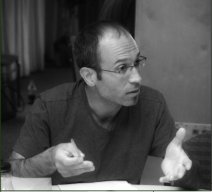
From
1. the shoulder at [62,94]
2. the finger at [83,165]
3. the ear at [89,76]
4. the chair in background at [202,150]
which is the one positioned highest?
the ear at [89,76]

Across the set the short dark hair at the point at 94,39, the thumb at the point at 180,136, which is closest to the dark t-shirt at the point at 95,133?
the short dark hair at the point at 94,39

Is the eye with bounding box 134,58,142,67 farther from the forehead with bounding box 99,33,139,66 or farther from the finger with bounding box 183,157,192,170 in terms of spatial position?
the finger with bounding box 183,157,192,170

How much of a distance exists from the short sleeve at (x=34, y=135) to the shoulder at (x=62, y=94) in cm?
4

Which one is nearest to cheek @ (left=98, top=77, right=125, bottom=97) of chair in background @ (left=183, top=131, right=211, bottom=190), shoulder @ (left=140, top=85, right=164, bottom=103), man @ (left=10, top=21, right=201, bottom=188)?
man @ (left=10, top=21, right=201, bottom=188)

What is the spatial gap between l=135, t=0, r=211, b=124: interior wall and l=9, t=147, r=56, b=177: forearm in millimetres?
876

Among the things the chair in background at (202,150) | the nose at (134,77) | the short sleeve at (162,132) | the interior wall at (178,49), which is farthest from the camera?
the interior wall at (178,49)

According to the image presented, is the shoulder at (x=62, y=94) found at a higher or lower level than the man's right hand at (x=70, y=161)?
higher

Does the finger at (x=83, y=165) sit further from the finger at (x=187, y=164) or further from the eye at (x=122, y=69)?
the eye at (x=122, y=69)

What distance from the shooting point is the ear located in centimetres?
129

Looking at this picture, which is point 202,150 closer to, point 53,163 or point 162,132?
point 162,132

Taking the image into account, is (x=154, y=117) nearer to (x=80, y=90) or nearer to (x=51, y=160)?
(x=80, y=90)

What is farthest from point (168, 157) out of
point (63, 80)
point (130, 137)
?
point (63, 80)

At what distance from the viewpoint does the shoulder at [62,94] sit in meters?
1.30

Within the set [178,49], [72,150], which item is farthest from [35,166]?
[178,49]
